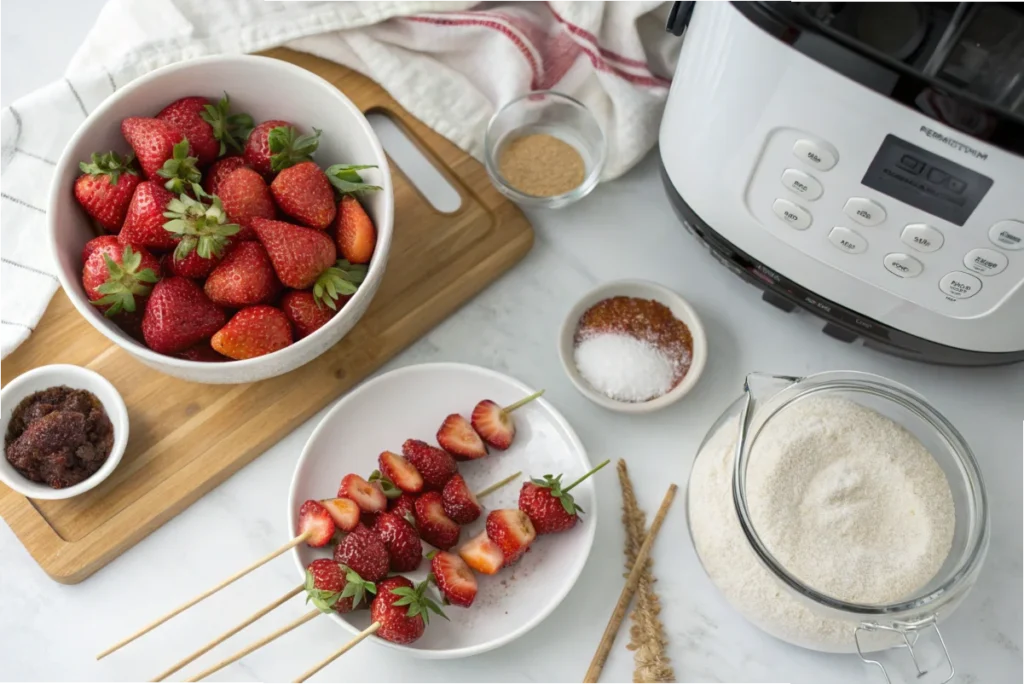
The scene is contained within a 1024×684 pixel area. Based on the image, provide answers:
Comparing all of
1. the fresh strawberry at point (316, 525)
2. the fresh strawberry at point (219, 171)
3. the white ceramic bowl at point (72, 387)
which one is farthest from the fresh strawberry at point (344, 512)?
the fresh strawberry at point (219, 171)

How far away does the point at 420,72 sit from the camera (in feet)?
3.44

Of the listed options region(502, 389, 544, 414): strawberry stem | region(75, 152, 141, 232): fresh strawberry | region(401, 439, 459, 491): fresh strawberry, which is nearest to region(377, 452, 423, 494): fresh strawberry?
region(401, 439, 459, 491): fresh strawberry

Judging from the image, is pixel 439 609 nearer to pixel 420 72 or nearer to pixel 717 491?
pixel 717 491

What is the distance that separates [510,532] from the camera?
33.8 inches

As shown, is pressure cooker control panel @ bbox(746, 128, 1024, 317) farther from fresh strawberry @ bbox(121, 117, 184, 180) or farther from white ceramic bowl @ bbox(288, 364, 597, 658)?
fresh strawberry @ bbox(121, 117, 184, 180)

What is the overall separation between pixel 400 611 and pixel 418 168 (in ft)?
1.61

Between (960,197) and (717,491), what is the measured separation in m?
0.33

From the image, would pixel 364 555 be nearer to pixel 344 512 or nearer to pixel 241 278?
pixel 344 512

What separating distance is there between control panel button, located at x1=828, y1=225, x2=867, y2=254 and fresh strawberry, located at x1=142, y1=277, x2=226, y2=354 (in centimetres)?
56

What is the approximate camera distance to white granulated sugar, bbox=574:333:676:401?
0.95 m

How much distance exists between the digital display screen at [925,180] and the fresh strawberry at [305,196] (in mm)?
480

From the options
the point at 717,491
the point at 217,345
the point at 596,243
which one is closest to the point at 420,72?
the point at 596,243

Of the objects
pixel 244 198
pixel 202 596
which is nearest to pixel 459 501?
pixel 202 596

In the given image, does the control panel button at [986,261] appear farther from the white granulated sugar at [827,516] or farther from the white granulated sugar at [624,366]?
the white granulated sugar at [624,366]
